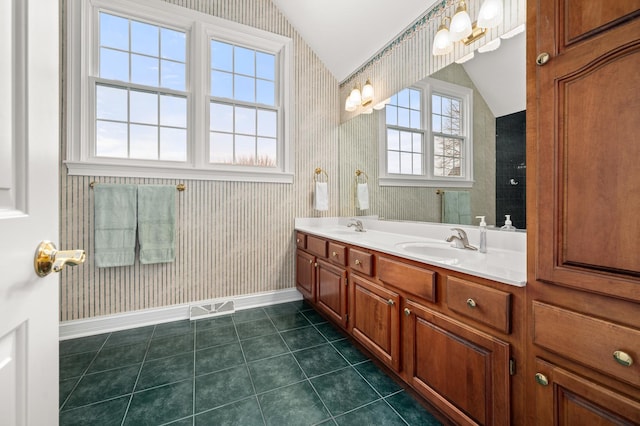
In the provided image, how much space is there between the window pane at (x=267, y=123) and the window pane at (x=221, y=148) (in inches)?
13.3

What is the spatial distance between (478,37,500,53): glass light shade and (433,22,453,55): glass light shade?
0.22 m

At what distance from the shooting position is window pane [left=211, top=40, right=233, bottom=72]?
2.64 metres

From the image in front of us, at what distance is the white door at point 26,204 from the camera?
1.50 feet

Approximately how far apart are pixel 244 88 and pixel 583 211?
2826 millimetres

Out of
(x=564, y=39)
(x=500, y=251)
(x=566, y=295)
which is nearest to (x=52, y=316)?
(x=566, y=295)

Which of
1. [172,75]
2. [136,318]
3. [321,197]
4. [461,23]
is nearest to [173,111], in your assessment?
[172,75]

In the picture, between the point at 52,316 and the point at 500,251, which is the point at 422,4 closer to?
the point at 500,251

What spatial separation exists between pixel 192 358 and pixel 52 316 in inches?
58.5

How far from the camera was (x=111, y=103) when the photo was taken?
231 cm

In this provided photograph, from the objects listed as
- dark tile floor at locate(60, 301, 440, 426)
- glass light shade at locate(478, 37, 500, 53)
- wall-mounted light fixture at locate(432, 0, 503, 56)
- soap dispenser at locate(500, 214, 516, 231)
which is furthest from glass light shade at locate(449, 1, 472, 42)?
dark tile floor at locate(60, 301, 440, 426)

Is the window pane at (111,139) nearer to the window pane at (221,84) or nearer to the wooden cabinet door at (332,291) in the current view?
the window pane at (221,84)

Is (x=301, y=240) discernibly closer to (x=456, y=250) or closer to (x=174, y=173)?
(x=174, y=173)

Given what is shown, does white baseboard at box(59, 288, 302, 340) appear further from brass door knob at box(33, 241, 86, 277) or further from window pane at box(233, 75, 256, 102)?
brass door knob at box(33, 241, 86, 277)

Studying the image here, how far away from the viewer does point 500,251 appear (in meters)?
1.50
